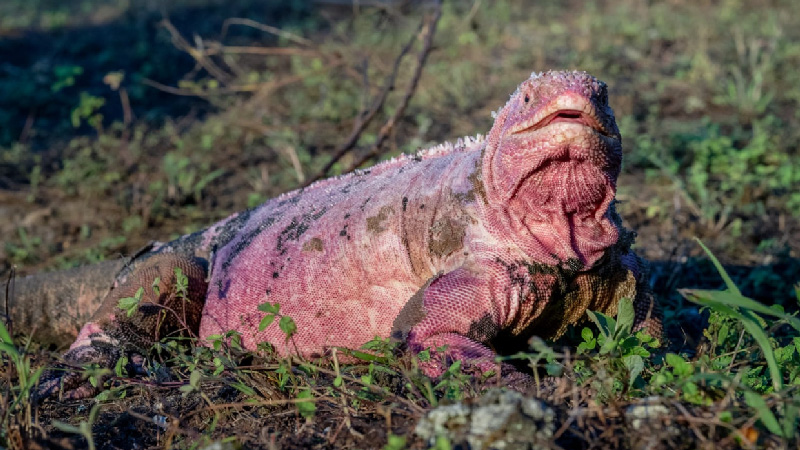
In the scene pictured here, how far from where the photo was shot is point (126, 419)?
119 inches

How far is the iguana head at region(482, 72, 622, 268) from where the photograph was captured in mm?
2795

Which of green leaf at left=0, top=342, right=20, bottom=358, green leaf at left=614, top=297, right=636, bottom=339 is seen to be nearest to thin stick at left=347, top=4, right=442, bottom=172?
green leaf at left=614, top=297, right=636, bottom=339

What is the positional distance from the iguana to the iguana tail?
12.3 inches

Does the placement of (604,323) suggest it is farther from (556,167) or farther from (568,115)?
(568,115)

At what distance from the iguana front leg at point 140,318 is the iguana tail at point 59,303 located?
1.04 feet

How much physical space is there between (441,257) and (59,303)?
2253 millimetres

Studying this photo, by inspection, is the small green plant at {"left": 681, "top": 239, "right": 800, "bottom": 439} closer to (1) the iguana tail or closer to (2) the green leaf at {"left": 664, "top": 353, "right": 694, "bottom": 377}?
(2) the green leaf at {"left": 664, "top": 353, "right": 694, "bottom": 377}

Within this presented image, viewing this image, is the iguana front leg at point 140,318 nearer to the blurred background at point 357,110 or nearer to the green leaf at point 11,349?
the green leaf at point 11,349

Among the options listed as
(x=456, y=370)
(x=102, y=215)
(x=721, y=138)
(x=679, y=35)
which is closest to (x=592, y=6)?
(x=679, y=35)

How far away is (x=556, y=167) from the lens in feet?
9.48

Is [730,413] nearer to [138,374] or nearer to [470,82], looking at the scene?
[138,374]

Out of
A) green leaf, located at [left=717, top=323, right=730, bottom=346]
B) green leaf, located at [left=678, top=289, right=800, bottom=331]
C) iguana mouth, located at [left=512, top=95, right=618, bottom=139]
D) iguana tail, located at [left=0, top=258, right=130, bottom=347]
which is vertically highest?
iguana mouth, located at [left=512, top=95, right=618, bottom=139]

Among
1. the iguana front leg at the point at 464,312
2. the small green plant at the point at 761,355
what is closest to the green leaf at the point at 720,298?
the small green plant at the point at 761,355

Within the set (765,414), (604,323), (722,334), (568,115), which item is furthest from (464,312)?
(765,414)
